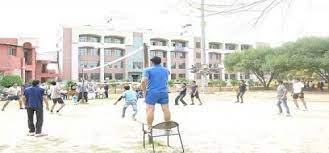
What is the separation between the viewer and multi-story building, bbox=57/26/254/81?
76.2 meters

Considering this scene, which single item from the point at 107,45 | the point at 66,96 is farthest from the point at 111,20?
the point at 66,96

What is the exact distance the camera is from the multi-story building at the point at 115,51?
76.2 m

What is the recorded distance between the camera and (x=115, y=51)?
82.0 m

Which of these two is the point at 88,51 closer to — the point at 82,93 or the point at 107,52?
the point at 107,52

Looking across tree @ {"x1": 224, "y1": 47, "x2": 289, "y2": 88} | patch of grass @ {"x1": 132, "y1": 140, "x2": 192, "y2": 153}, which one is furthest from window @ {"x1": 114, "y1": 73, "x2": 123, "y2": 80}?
patch of grass @ {"x1": 132, "y1": 140, "x2": 192, "y2": 153}

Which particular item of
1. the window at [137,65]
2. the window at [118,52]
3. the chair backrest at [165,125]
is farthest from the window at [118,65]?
the chair backrest at [165,125]

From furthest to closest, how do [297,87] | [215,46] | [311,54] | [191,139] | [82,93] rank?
[215,46]
[311,54]
[82,93]
[297,87]
[191,139]

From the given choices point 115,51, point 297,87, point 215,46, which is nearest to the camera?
point 297,87

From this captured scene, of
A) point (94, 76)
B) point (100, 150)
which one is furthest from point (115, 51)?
point (100, 150)

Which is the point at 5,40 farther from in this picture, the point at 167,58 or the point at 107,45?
the point at 167,58

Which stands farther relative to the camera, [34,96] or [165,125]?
[34,96]

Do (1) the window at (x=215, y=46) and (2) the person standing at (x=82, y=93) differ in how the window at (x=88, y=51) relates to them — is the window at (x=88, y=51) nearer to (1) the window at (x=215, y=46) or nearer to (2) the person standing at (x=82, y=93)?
(1) the window at (x=215, y=46)

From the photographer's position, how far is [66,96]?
34.9m

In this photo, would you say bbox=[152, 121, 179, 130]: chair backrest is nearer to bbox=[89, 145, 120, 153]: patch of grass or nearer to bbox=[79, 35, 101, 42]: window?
bbox=[89, 145, 120, 153]: patch of grass
